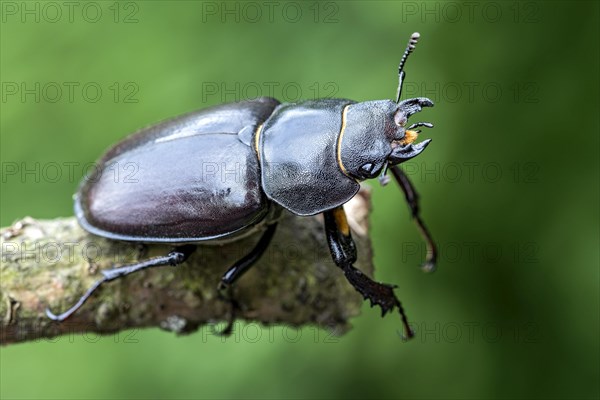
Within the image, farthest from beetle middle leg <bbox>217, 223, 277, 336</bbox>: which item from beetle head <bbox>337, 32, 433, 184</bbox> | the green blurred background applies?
the green blurred background

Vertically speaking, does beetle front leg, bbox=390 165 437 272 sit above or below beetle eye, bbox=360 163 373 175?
below

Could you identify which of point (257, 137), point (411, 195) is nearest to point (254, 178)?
point (257, 137)

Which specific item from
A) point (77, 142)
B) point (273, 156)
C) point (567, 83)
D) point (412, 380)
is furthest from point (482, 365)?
point (77, 142)

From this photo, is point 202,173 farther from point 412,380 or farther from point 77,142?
point 412,380

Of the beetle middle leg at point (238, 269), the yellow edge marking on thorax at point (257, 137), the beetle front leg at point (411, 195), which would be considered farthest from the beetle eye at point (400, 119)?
the beetle middle leg at point (238, 269)

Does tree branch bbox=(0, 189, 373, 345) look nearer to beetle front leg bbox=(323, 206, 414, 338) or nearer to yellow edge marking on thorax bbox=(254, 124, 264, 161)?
beetle front leg bbox=(323, 206, 414, 338)

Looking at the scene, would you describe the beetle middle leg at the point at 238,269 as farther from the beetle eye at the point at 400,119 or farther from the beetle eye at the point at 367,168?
the beetle eye at the point at 400,119

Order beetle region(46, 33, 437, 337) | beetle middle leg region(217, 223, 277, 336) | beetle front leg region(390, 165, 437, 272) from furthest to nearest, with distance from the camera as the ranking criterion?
beetle front leg region(390, 165, 437, 272) → beetle middle leg region(217, 223, 277, 336) → beetle region(46, 33, 437, 337)
